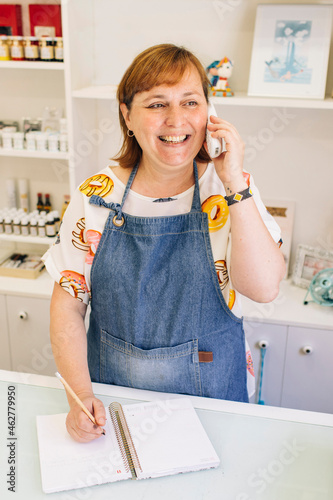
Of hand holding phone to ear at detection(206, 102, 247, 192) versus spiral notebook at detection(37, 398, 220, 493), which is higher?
hand holding phone to ear at detection(206, 102, 247, 192)

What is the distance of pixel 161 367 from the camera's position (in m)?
1.36

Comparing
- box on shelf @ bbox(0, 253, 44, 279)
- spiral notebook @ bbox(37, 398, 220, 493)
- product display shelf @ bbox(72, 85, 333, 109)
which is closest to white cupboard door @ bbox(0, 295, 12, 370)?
box on shelf @ bbox(0, 253, 44, 279)

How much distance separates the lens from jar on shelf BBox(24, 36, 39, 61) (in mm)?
2285

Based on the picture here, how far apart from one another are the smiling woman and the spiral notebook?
0.13 meters

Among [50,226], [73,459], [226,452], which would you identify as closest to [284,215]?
[50,226]

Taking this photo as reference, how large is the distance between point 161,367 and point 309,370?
120 cm

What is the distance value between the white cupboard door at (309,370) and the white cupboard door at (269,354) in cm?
3

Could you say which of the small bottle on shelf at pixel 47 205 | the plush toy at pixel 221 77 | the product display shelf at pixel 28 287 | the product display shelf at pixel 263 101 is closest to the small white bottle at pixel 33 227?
the small bottle on shelf at pixel 47 205

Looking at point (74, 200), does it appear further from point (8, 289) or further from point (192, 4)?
point (192, 4)

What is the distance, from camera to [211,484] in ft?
3.34

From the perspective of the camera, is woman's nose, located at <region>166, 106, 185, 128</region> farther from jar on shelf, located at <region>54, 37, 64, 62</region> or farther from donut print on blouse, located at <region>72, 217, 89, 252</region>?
jar on shelf, located at <region>54, 37, 64, 62</region>

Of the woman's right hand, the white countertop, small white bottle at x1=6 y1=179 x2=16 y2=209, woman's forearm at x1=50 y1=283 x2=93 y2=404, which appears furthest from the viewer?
small white bottle at x1=6 y1=179 x2=16 y2=209

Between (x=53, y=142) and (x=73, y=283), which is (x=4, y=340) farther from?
(x=73, y=283)

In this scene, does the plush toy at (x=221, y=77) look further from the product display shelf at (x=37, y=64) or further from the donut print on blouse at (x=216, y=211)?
the donut print on blouse at (x=216, y=211)
